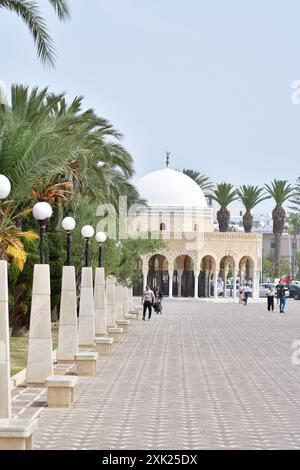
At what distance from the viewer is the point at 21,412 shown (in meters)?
12.6

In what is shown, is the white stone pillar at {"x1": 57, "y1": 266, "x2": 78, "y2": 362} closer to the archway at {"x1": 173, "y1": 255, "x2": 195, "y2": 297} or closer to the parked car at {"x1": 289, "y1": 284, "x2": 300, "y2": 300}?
the archway at {"x1": 173, "y1": 255, "x2": 195, "y2": 297}

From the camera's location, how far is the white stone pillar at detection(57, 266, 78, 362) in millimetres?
19047

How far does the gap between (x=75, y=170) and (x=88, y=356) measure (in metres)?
10.7

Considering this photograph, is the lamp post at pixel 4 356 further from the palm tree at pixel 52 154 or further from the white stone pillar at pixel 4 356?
the palm tree at pixel 52 154

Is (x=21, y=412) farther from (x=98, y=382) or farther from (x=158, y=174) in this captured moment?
(x=158, y=174)

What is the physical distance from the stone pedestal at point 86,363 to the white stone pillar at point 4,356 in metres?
6.40

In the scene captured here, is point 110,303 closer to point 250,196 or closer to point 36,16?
point 36,16

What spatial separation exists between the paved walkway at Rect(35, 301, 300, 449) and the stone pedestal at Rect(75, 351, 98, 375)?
284mm

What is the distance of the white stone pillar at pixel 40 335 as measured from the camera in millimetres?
15477

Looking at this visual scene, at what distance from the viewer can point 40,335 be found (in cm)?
1558

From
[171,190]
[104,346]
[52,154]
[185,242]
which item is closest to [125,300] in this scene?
[104,346]

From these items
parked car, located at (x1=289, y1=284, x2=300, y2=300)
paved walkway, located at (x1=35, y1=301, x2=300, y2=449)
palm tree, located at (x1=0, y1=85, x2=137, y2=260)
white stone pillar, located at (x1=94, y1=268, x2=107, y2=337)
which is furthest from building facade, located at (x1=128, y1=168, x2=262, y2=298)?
paved walkway, located at (x1=35, y1=301, x2=300, y2=449)

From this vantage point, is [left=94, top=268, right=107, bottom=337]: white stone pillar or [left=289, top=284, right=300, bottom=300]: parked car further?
[left=289, top=284, right=300, bottom=300]: parked car
